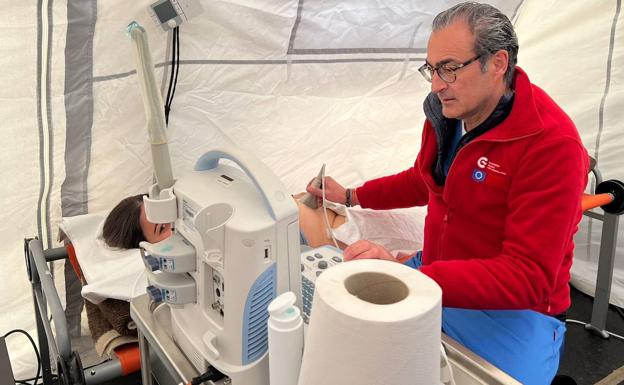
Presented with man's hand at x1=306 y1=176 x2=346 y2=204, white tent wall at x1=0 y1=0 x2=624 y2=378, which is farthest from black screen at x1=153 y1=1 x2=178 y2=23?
man's hand at x1=306 y1=176 x2=346 y2=204

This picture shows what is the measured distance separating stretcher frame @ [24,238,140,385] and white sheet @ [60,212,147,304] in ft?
0.21

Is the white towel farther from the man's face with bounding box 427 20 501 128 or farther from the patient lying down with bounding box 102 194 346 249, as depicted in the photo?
the man's face with bounding box 427 20 501 128

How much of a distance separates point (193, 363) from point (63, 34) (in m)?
1.07

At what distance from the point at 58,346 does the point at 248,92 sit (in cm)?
110

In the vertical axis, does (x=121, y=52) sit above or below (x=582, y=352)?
above

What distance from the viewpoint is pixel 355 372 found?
0.53 m

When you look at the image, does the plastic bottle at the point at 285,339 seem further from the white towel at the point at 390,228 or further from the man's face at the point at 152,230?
the white towel at the point at 390,228

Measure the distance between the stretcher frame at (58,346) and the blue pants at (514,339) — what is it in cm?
86

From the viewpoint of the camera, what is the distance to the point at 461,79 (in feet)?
3.48

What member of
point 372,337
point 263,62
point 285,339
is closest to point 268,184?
point 285,339

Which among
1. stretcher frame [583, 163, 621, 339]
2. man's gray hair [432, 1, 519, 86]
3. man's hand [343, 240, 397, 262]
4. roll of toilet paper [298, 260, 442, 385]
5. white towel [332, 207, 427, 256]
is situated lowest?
stretcher frame [583, 163, 621, 339]

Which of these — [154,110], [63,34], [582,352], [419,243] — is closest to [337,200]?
[419,243]

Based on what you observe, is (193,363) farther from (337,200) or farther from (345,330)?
(337,200)

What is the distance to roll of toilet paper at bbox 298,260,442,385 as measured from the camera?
1.70 ft
